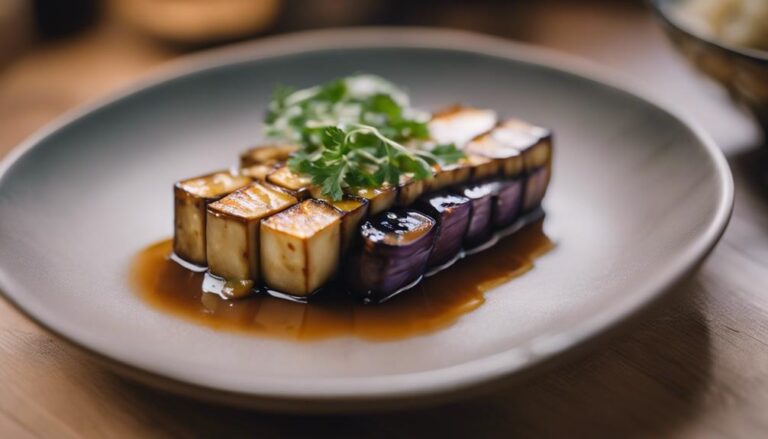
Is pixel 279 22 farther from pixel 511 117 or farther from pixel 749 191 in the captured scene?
pixel 749 191

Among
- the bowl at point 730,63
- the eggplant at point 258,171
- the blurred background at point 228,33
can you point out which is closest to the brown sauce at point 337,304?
the eggplant at point 258,171

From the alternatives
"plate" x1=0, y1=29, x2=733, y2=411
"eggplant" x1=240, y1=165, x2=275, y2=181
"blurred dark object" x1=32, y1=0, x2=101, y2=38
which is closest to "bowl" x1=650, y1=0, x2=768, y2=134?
"plate" x1=0, y1=29, x2=733, y2=411

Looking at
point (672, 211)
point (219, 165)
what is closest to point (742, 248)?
point (672, 211)

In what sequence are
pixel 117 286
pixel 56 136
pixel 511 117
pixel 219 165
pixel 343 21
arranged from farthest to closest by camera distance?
pixel 343 21 → pixel 511 117 → pixel 219 165 → pixel 56 136 → pixel 117 286

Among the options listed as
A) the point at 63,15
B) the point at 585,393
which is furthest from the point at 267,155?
the point at 63,15

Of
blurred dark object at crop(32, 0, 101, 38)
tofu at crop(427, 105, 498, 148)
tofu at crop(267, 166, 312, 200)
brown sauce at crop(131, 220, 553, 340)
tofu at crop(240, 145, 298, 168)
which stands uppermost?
tofu at crop(427, 105, 498, 148)

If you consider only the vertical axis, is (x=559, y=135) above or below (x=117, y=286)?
above

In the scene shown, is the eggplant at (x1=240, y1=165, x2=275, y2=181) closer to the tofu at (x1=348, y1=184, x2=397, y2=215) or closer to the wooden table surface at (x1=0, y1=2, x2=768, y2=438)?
the tofu at (x1=348, y1=184, x2=397, y2=215)

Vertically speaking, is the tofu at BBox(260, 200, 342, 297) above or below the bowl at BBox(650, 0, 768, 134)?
below
